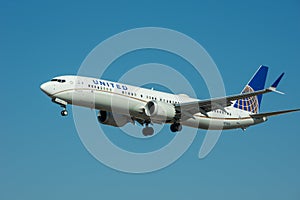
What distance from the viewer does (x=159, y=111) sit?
69688mm

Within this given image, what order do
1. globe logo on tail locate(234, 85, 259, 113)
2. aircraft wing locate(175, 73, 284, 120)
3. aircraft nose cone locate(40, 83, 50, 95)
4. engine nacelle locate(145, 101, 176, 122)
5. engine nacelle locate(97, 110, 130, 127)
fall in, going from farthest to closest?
1. globe logo on tail locate(234, 85, 259, 113)
2. engine nacelle locate(97, 110, 130, 127)
3. aircraft wing locate(175, 73, 284, 120)
4. engine nacelle locate(145, 101, 176, 122)
5. aircraft nose cone locate(40, 83, 50, 95)

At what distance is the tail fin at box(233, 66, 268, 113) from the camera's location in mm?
84838

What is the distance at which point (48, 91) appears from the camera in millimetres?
64812

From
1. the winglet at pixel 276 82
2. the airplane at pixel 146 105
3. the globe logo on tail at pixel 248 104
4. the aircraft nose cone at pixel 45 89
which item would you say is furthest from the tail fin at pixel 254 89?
the aircraft nose cone at pixel 45 89

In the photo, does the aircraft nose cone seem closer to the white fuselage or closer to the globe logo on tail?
the white fuselage

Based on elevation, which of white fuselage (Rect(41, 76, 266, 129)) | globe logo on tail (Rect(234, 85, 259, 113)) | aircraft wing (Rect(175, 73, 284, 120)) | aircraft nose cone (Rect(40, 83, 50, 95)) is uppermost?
globe logo on tail (Rect(234, 85, 259, 113))

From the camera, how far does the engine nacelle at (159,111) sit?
69375 mm

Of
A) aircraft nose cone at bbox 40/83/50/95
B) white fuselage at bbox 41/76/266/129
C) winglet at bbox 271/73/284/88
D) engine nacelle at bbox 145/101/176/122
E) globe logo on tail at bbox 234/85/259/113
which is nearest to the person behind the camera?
winglet at bbox 271/73/284/88

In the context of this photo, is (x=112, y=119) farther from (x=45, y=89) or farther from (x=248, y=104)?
(x=248, y=104)

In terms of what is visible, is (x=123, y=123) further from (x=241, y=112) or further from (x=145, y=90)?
(x=241, y=112)

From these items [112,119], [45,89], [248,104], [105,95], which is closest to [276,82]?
[105,95]

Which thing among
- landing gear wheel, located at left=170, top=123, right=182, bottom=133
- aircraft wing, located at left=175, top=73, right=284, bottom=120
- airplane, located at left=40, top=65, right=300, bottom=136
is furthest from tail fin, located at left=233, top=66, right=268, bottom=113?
landing gear wheel, located at left=170, top=123, right=182, bottom=133

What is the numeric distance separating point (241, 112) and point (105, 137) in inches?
720

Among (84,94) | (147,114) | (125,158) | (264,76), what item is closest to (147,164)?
(125,158)
